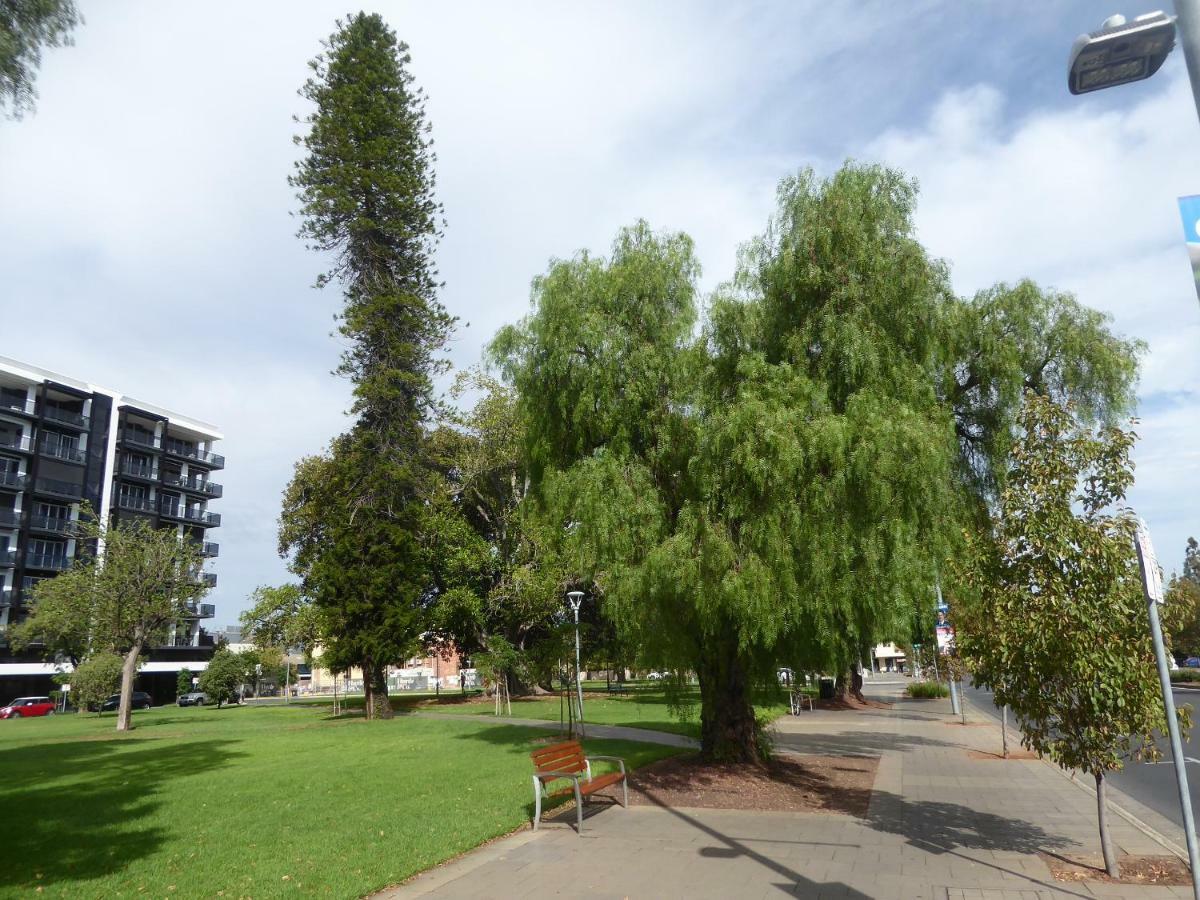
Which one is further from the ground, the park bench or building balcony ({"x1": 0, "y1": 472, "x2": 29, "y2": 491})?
building balcony ({"x1": 0, "y1": 472, "x2": 29, "y2": 491})

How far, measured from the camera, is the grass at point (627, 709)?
50.3ft

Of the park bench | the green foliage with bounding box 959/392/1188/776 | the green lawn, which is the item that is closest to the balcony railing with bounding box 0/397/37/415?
the green lawn

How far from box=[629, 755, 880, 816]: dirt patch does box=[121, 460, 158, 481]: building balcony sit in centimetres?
6702

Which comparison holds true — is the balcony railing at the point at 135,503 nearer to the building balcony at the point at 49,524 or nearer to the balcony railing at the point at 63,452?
the balcony railing at the point at 63,452

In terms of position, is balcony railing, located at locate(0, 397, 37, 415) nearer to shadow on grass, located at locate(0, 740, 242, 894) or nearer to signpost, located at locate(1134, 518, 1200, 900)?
shadow on grass, located at locate(0, 740, 242, 894)

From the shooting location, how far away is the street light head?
380 cm

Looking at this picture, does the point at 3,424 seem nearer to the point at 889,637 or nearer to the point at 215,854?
the point at 215,854

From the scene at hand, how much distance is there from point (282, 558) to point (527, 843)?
39.2 metres

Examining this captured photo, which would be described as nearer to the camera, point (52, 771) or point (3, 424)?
point (52, 771)

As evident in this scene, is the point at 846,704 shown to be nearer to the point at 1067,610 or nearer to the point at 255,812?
the point at 255,812

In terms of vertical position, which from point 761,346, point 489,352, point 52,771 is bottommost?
point 52,771

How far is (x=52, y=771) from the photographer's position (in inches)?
655

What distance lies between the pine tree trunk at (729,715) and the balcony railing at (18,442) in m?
64.9

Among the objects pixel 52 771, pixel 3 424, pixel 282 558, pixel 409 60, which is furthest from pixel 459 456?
pixel 3 424
